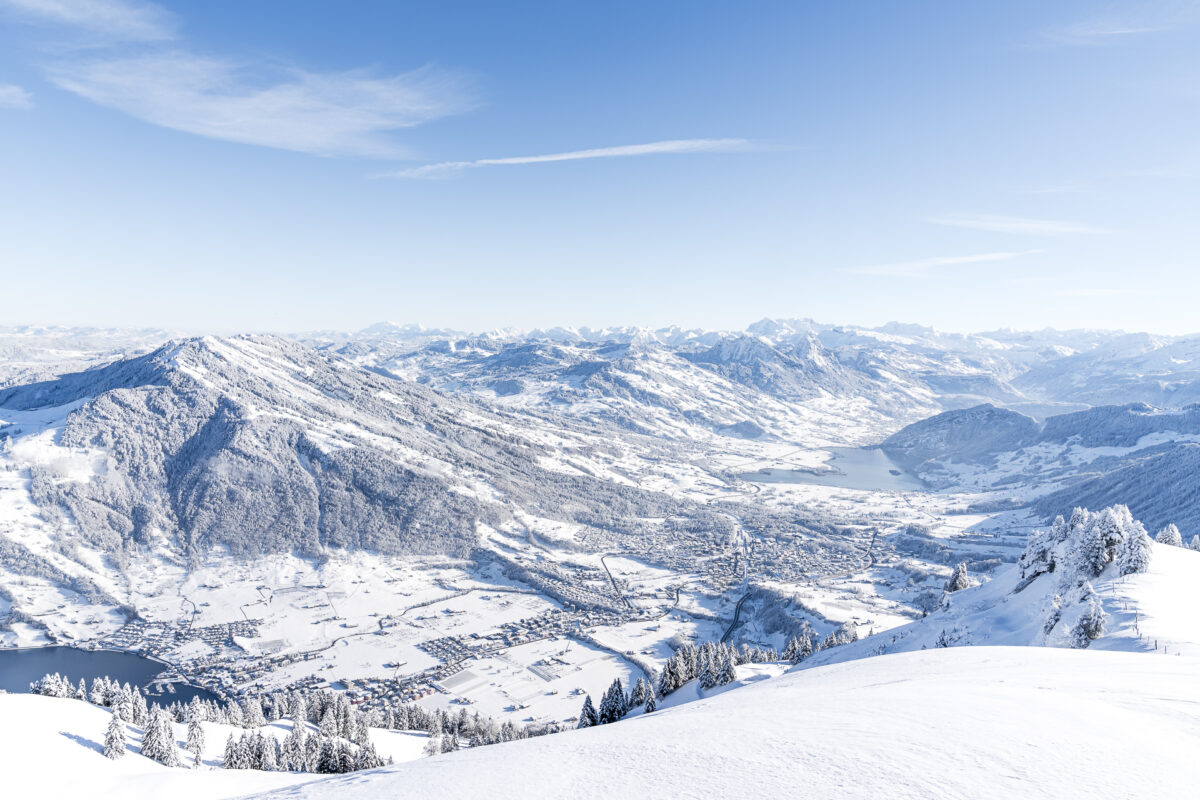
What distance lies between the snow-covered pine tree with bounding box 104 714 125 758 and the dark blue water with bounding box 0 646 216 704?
266ft

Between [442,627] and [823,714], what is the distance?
483ft

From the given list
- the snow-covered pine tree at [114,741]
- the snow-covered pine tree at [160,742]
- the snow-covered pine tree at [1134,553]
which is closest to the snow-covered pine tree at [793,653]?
the snow-covered pine tree at [1134,553]

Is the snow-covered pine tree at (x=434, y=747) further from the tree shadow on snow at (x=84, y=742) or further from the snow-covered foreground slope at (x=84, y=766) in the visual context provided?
the tree shadow on snow at (x=84, y=742)

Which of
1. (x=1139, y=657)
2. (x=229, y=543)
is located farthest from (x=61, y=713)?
(x=229, y=543)

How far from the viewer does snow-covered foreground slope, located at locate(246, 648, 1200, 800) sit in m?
13.4

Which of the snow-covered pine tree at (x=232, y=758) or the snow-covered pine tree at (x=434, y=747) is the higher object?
the snow-covered pine tree at (x=232, y=758)

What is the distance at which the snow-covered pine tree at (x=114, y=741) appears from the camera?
49.2 metres

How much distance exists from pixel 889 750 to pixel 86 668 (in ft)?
588

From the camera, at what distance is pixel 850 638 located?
334 feet

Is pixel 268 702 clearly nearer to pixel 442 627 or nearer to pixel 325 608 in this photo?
pixel 442 627

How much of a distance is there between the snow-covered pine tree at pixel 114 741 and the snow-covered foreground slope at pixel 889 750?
4439 centimetres

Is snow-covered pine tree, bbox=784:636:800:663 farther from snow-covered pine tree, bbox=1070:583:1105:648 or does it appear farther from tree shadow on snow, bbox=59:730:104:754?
tree shadow on snow, bbox=59:730:104:754

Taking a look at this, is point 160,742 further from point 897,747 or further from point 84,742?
point 897,747

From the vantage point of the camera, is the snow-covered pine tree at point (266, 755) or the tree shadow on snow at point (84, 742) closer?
the tree shadow on snow at point (84, 742)
